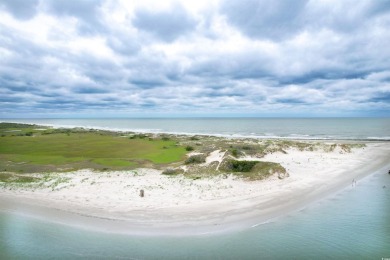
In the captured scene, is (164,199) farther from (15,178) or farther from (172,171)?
(15,178)

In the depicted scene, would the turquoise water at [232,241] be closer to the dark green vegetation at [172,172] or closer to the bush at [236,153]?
the dark green vegetation at [172,172]

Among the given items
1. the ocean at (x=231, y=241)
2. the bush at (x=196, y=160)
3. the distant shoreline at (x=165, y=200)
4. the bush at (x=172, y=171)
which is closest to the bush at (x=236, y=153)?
the bush at (x=196, y=160)

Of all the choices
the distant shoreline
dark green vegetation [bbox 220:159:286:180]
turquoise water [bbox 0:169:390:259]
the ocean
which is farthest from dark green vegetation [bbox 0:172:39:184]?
dark green vegetation [bbox 220:159:286:180]

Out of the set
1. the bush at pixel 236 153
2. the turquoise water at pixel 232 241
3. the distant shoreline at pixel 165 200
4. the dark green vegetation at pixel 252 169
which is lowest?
the turquoise water at pixel 232 241

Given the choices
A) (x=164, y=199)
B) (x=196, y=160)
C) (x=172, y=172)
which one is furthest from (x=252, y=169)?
(x=164, y=199)

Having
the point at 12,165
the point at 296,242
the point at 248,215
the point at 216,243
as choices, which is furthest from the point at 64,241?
the point at 12,165

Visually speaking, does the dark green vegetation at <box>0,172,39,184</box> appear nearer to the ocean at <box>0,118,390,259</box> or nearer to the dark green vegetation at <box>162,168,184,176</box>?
the ocean at <box>0,118,390,259</box>

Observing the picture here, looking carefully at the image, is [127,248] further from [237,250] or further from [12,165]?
[12,165]
